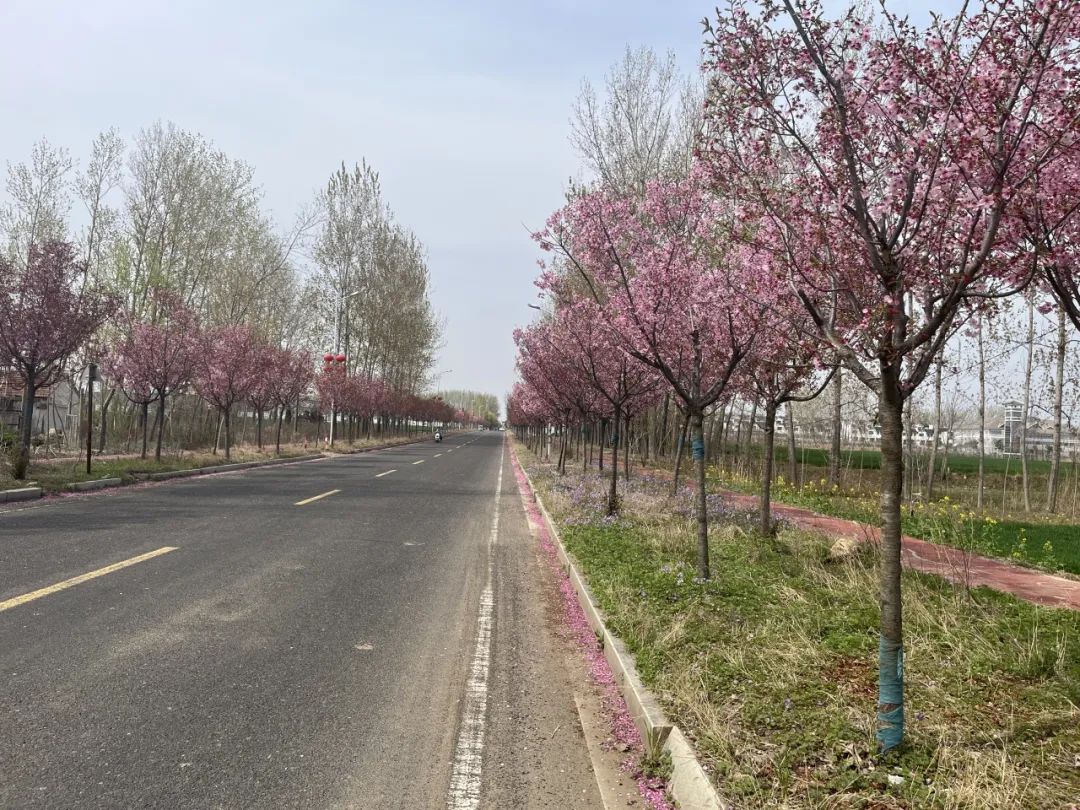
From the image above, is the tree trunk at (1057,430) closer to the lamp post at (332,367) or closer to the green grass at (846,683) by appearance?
the green grass at (846,683)

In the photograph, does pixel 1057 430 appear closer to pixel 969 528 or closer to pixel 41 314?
pixel 969 528

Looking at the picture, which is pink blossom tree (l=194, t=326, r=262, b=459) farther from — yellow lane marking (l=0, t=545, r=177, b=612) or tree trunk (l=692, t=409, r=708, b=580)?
tree trunk (l=692, t=409, r=708, b=580)

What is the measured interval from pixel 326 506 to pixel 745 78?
37.5 feet

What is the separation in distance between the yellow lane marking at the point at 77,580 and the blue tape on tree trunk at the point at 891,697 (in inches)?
257

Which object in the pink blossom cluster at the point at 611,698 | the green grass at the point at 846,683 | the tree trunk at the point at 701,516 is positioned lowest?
the pink blossom cluster at the point at 611,698

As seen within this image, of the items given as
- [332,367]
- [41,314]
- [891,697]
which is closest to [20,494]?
[41,314]

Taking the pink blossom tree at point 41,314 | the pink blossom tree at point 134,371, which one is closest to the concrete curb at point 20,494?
the pink blossom tree at point 41,314

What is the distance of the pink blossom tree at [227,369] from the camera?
1031 inches

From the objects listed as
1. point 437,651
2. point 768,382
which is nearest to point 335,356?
point 768,382

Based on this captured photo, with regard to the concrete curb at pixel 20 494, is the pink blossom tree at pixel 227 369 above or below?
above

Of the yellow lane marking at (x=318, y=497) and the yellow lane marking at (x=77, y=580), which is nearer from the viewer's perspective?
the yellow lane marking at (x=77, y=580)

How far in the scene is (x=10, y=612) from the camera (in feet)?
17.9

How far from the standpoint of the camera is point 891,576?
137 inches

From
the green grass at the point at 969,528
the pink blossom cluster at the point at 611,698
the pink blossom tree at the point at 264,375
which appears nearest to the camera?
the pink blossom cluster at the point at 611,698
